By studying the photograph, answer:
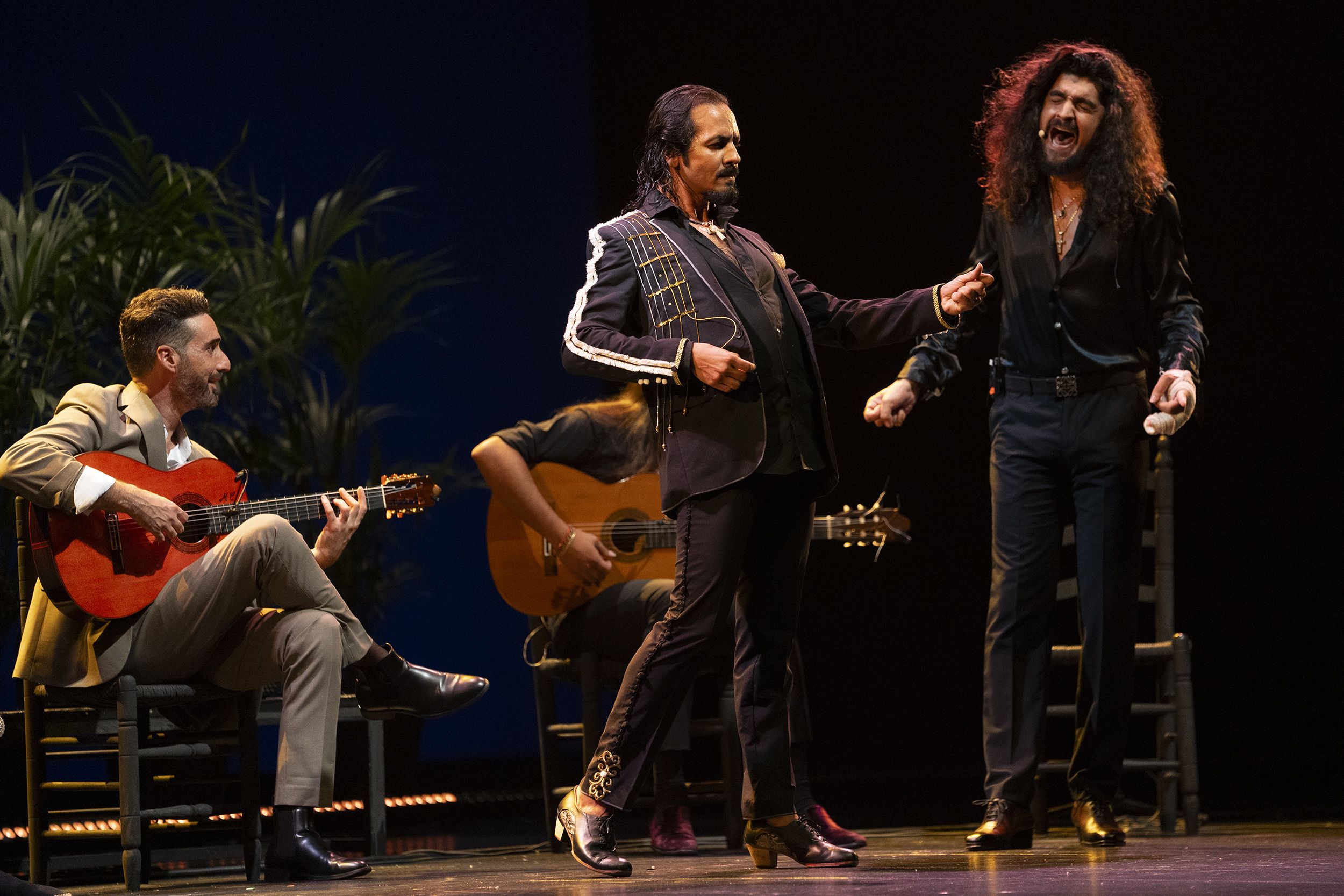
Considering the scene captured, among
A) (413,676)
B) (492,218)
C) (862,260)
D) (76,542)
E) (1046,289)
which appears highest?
(492,218)

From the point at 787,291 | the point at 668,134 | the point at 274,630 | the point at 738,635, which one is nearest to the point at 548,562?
the point at 274,630

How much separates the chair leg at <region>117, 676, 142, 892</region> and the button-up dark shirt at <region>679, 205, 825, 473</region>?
4.73 feet

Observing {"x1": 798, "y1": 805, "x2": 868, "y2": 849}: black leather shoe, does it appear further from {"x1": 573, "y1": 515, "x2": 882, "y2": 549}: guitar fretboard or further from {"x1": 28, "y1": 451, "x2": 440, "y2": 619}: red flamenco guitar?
{"x1": 28, "y1": 451, "x2": 440, "y2": 619}: red flamenco guitar

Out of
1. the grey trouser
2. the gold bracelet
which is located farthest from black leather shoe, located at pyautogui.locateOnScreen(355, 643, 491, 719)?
the gold bracelet

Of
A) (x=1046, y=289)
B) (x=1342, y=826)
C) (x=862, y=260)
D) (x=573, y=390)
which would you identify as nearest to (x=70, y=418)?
(x=1046, y=289)

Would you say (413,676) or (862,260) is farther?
(862,260)

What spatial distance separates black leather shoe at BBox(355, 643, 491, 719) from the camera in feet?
10.9

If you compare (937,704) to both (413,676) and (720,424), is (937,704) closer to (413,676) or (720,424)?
(413,676)

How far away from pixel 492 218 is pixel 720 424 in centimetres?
465

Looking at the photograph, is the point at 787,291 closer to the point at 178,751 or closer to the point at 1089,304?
the point at 1089,304

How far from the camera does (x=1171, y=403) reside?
294cm

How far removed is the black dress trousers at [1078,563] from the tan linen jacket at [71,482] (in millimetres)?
1862

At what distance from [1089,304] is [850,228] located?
111 inches

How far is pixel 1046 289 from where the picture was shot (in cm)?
320
